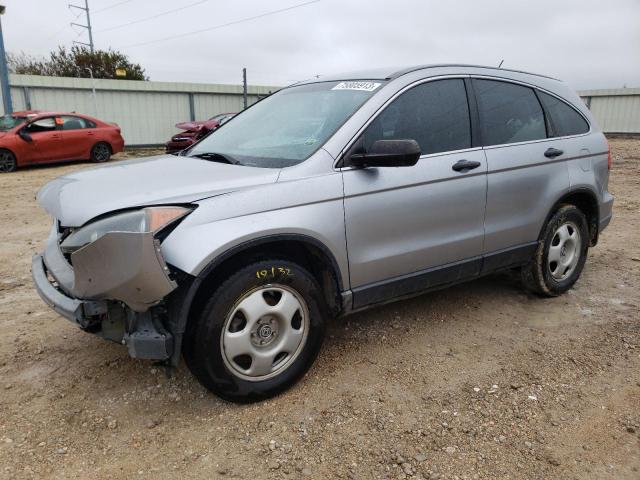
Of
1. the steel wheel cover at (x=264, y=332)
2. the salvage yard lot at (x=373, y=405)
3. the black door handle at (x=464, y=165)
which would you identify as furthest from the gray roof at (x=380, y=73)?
the salvage yard lot at (x=373, y=405)

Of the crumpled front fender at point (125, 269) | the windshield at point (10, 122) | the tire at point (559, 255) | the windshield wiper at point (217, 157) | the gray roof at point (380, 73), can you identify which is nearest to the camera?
the crumpled front fender at point (125, 269)

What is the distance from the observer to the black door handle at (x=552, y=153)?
3.90m

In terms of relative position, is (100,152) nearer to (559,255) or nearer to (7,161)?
(7,161)

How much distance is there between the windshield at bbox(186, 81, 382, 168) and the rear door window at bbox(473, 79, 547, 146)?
0.91 meters

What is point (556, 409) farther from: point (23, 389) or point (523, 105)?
point (23, 389)

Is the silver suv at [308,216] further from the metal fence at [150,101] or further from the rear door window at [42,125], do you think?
the metal fence at [150,101]

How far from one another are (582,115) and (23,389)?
459 cm

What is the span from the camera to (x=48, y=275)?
2.86m

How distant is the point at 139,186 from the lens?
2629 mm

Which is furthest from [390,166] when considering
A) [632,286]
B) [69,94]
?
[69,94]

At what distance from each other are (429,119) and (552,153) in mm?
1226

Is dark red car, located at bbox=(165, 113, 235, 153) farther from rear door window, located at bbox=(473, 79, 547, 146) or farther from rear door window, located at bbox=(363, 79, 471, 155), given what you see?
rear door window, located at bbox=(363, 79, 471, 155)

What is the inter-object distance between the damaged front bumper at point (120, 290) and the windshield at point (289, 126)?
978 mm

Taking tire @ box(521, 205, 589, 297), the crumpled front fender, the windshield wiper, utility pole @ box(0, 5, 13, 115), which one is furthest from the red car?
tire @ box(521, 205, 589, 297)
